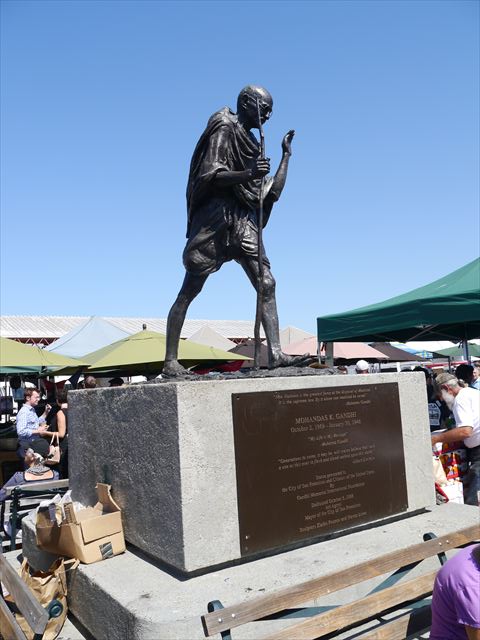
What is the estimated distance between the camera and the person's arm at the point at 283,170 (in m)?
4.18

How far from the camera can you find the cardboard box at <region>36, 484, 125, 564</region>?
3.17 meters

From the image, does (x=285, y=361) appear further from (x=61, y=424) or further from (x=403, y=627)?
(x=61, y=424)

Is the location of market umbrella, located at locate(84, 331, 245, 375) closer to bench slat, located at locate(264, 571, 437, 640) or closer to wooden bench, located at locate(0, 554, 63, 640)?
wooden bench, located at locate(0, 554, 63, 640)

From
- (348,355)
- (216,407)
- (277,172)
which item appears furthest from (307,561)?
(348,355)

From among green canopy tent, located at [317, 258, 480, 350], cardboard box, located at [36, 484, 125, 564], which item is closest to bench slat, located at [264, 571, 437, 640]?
cardboard box, located at [36, 484, 125, 564]

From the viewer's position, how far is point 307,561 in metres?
3.05

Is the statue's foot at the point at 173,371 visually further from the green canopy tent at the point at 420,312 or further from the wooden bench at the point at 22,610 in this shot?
the green canopy tent at the point at 420,312

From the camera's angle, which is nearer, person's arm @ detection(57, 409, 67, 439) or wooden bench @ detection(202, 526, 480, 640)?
wooden bench @ detection(202, 526, 480, 640)

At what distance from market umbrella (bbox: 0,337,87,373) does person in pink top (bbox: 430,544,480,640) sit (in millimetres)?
8096

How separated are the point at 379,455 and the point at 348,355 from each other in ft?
35.3

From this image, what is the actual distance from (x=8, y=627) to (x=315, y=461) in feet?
5.95

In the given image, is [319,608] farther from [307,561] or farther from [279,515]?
[279,515]

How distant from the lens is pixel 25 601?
258 cm

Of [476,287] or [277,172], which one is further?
[476,287]
